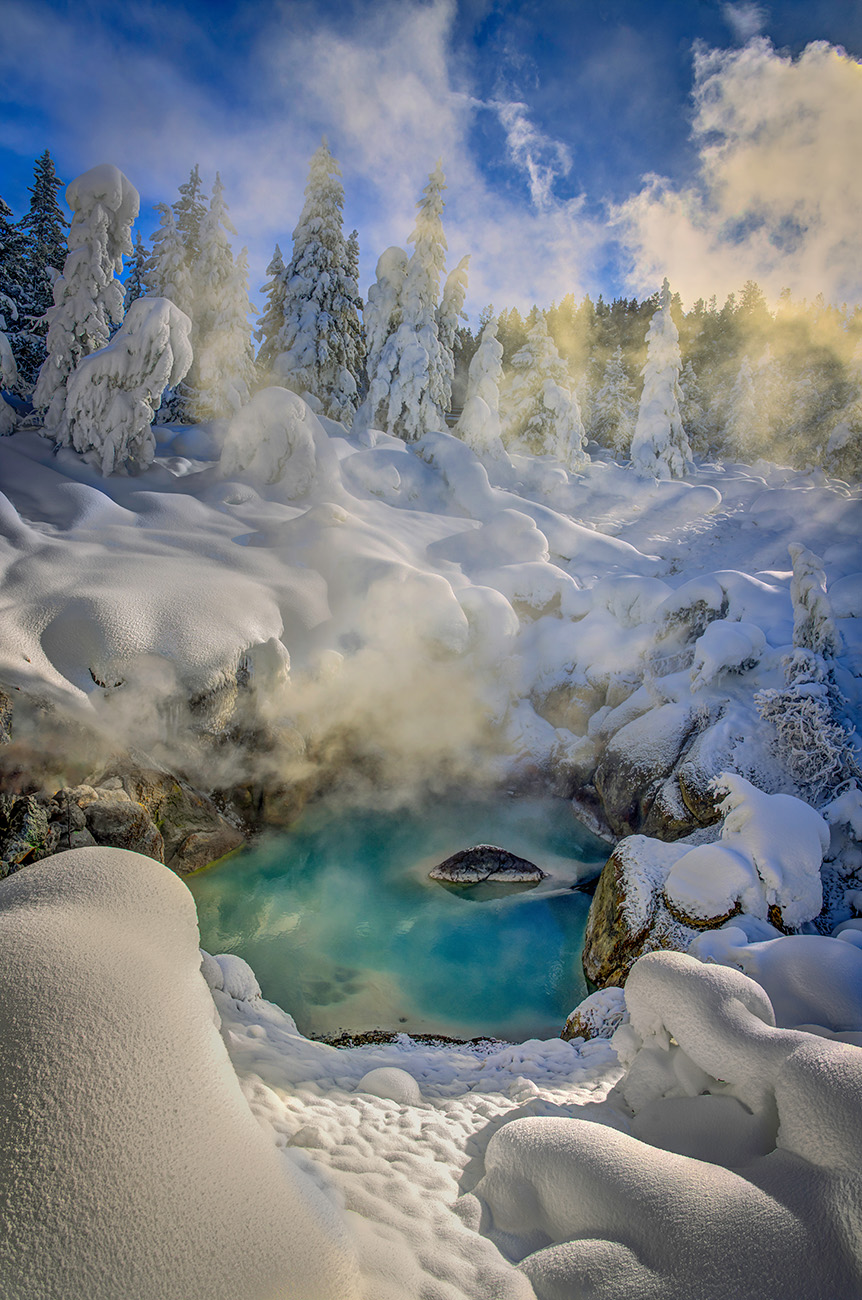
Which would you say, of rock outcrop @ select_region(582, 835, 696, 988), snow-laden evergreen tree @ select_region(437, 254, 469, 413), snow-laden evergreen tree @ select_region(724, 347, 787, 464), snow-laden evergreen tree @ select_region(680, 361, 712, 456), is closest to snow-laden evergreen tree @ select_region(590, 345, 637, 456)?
snow-laden evergreen tree @ select_region(680, 361, 712, 456)

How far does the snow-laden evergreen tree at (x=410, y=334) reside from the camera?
72.6 ft

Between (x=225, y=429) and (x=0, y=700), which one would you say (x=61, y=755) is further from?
(x=225, y=429)

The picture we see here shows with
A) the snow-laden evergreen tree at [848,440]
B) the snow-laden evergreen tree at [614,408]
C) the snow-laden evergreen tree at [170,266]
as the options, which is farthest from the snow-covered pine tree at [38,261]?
the snow-laden evergreen tree at [848,440]

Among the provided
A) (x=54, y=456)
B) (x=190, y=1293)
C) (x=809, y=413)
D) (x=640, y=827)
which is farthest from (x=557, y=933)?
(x=809, y=413)

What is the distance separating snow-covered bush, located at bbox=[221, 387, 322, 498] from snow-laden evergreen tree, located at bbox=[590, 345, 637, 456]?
68.5 ft

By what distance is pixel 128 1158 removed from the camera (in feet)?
6.67

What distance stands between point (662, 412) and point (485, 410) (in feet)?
31.4

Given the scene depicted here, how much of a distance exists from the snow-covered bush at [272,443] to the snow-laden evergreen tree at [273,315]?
22.6 ft

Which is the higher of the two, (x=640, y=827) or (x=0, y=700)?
(x=0, y=700)

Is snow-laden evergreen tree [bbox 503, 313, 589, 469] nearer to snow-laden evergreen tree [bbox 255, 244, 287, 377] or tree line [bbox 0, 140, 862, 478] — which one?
tree line [bbox 0, 140, 862, 478]

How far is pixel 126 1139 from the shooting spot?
2.07m

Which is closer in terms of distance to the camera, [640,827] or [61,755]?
[61,755]

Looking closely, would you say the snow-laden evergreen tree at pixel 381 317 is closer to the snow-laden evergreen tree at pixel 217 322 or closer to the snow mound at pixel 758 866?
the snow-laden evergreen tree at pixel 217 322

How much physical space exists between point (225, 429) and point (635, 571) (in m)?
14.5
